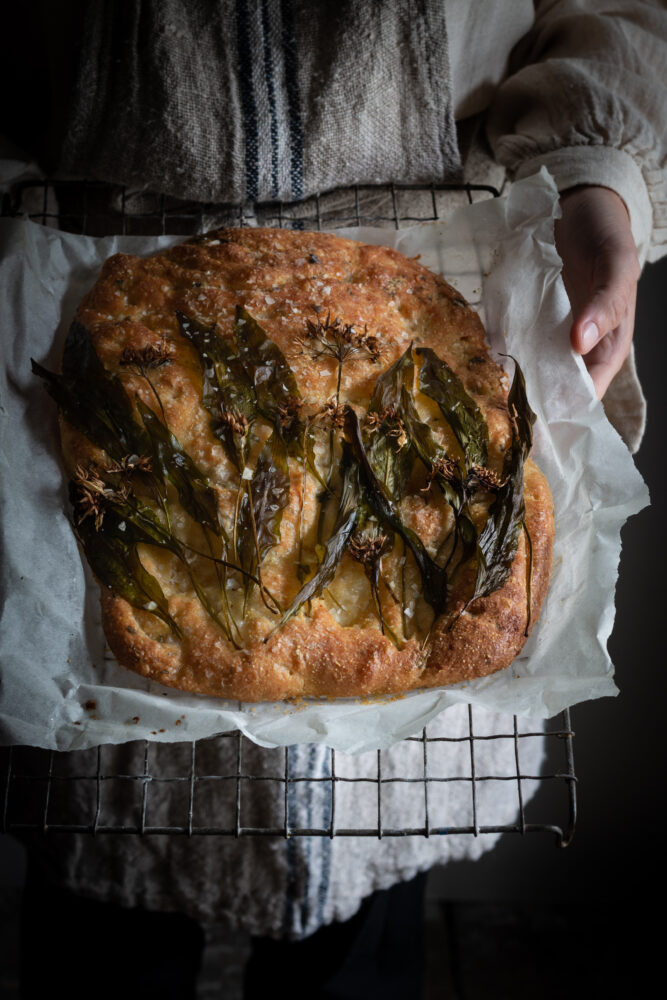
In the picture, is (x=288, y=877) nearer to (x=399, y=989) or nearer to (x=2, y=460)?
(x=399, y=989)

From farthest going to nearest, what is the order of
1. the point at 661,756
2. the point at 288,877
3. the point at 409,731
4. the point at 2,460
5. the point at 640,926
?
the point at 640,926 → the point at 661,756 → the point at 288,877 → the point at 2,460 → the point at 409,731

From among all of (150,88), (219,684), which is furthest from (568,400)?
(150,88)

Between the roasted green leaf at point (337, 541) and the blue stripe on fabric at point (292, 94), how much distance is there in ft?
1.99

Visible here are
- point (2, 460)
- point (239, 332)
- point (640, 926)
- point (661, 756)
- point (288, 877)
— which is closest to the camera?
point (2, 460)

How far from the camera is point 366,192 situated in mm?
1754

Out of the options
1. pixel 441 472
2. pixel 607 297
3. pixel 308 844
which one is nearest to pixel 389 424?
pixel 441 472

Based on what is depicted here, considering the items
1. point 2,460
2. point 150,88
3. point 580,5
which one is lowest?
point 2,460

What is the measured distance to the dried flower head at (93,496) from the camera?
54.2 inches

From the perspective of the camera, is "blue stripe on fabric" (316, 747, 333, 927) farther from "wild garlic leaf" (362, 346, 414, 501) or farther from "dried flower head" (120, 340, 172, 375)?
"dried flower head" (120, 340, 172, 375)

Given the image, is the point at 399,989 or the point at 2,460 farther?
the point at 399,989

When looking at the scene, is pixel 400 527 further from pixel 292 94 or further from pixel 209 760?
pixel 292 94

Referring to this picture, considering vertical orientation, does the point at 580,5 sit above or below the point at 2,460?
above

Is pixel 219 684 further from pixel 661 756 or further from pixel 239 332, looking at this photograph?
pixel 661 756

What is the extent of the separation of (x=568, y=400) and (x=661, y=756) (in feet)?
5.02
